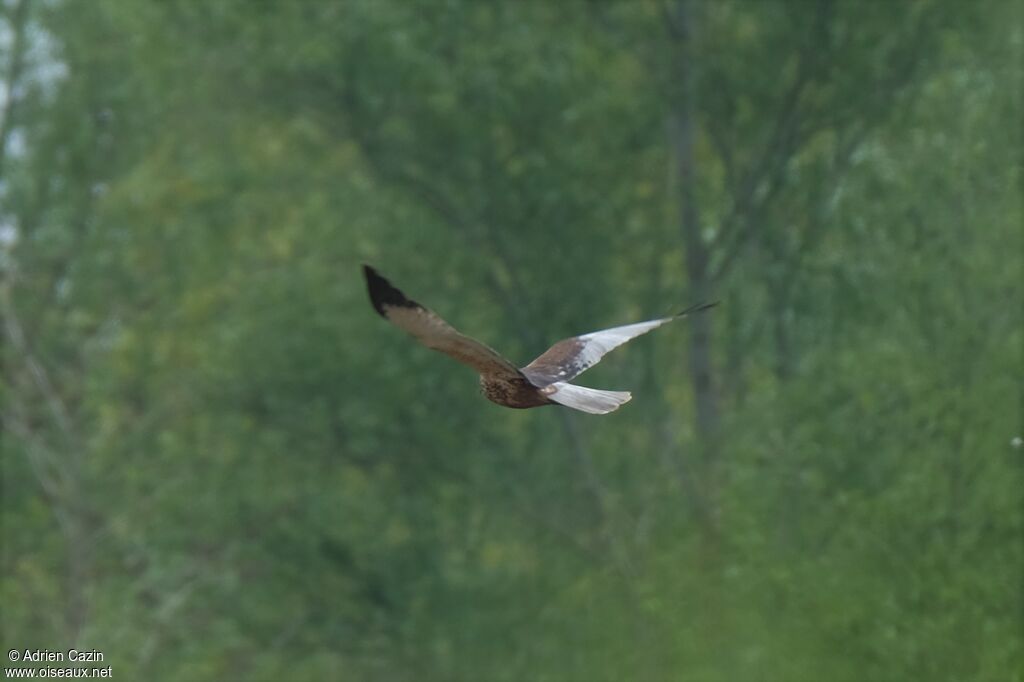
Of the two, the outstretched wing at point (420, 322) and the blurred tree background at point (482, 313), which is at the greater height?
the blurred tree background at point (482, 313)

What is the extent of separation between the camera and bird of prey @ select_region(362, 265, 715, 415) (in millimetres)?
5887

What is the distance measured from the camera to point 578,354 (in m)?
7.58

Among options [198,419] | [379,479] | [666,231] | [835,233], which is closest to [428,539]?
[379,479]

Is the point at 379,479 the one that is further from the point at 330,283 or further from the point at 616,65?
the point at 616,65

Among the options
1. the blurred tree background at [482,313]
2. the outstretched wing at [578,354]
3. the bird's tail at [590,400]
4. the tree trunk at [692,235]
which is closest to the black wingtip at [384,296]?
the bird's tail at [590,400]

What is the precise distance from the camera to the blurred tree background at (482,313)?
1805 centimetres

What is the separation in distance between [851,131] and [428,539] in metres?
6.52

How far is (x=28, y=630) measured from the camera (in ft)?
72.8

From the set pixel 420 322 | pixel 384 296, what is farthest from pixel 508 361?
pixel 384 296

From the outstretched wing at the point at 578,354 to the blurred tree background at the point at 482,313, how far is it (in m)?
9.08

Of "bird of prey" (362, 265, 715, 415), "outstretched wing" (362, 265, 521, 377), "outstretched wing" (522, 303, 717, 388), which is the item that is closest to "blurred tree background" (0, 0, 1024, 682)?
"outstretched wing" (522, 303, 717, 388)

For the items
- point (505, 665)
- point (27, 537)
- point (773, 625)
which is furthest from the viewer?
point (27, 537)

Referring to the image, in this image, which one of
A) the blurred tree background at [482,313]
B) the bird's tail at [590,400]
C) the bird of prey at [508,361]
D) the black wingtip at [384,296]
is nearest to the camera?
the black wingtip at [384,296]

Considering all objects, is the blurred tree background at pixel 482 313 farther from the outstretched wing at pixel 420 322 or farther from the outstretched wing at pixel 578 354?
the outstretched wing at pixel 420 322
